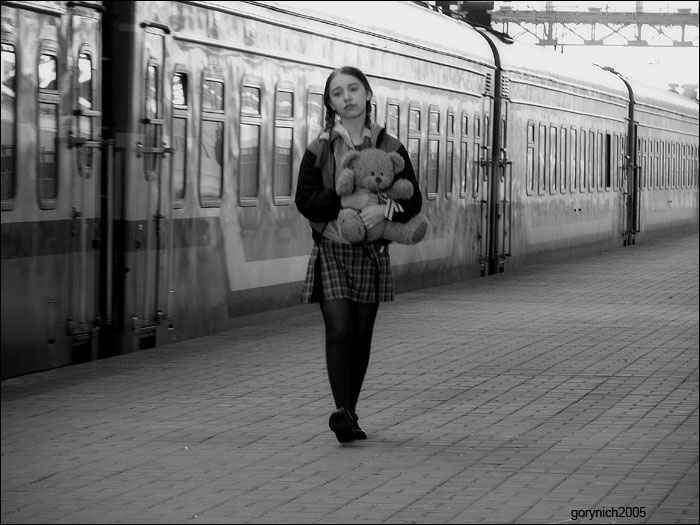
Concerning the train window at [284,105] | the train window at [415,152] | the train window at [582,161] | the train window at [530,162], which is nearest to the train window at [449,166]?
the train window at [415,152]

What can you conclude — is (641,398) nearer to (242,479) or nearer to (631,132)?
(242,479)

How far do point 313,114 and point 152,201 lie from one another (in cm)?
447

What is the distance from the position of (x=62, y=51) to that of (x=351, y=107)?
3331 mm

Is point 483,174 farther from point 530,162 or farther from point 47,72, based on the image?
point 47,72

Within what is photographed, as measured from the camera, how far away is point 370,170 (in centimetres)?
917

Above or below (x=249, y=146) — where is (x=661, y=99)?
above

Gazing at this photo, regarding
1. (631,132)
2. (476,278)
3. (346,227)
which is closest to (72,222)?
(346,227)

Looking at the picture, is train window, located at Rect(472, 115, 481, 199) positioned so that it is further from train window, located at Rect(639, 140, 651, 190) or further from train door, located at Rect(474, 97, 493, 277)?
train window, located at Rect(639, 140, 651, 190)

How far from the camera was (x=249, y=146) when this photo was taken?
15844 millimetres

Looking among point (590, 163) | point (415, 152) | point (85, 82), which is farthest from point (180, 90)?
point (590, 163)

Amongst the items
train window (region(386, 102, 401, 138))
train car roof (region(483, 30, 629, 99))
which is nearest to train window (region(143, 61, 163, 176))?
train window (region(386, 102, 401, 138))

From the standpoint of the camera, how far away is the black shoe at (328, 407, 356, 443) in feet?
29.3

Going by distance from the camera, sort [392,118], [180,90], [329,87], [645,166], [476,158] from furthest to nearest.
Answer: [645,166] → [476,158] → [392,118] → [180,90] → [329,87]

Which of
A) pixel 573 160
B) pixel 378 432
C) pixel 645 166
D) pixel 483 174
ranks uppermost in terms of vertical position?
pixel 645 166
